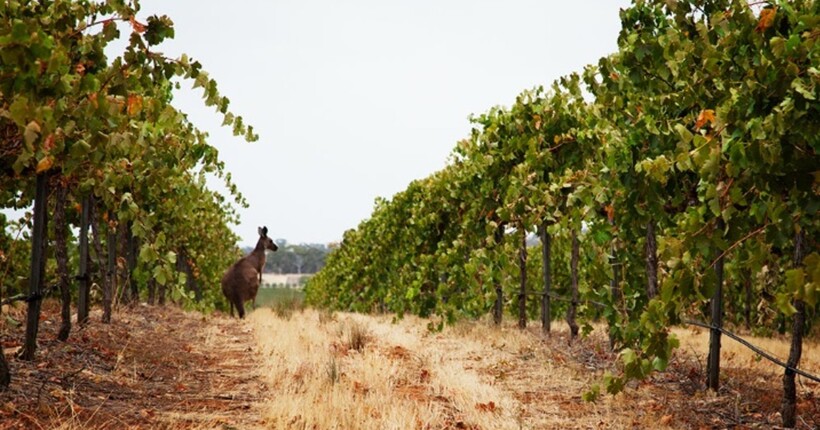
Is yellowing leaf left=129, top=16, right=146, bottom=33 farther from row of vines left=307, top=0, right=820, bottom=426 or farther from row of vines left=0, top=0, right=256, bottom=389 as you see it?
row of vines left=307, top=0, right=820, bottom=426

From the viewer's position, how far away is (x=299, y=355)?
9664 millimetres

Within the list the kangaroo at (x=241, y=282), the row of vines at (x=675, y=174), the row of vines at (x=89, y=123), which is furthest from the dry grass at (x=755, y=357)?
the kangaroo at (x=241, y=282)

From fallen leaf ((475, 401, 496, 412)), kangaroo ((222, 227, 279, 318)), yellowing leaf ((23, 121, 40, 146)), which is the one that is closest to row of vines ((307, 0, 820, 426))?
fallen leaf ((475, 401, 496, 412))

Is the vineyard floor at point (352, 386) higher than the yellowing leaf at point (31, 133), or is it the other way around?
the yellowing leaf at point (31, 133)

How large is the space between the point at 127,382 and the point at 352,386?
7.98 ft

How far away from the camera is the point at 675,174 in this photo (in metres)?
5.93

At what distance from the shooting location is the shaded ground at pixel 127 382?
564 cm

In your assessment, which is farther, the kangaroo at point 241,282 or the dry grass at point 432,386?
the kangaroo at point 241,282

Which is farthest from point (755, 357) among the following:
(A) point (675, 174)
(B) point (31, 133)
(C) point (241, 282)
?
(C) point (241, 282)

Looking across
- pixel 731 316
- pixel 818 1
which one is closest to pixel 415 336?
pixel 818 1

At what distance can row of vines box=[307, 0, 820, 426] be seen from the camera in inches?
143

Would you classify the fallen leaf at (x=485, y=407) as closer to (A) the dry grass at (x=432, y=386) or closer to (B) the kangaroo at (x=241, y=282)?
(A) the dry grass at (x=432, y=386)

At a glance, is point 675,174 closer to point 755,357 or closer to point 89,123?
point 89,123

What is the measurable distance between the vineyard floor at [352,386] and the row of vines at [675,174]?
742 millimetres
